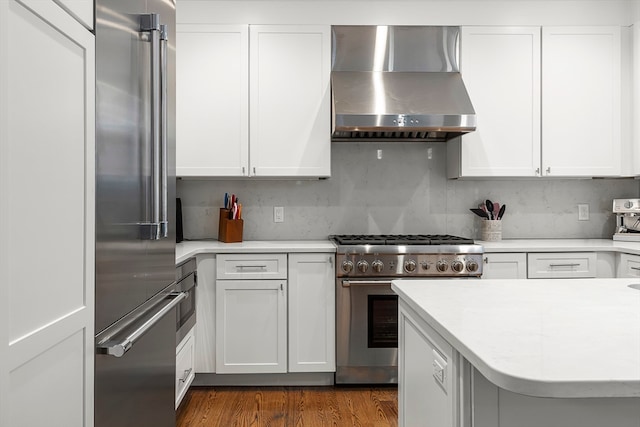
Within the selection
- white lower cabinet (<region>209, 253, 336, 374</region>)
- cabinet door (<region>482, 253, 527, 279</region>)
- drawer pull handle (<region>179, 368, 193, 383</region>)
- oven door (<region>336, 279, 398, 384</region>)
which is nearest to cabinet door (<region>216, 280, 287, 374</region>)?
white lower cabinet (<region>209, 253, 336, 374</region>)

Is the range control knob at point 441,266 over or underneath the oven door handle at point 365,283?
over

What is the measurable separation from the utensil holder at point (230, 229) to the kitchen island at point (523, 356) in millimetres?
1979

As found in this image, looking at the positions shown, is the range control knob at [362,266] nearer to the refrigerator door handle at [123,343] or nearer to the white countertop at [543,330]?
the white countertop at [543,330]

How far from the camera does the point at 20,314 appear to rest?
884 millimetres

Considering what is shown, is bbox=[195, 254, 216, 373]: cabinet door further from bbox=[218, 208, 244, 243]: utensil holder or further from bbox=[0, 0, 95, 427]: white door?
bbox=[0, 0, 95, 427]: white door

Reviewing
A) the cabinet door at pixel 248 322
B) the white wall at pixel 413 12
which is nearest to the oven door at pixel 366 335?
the cabinet door at pixel 248 322

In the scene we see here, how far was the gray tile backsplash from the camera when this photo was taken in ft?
11.7

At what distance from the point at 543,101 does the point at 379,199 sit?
1.30 metres

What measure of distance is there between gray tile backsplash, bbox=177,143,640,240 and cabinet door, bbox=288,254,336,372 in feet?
1.96

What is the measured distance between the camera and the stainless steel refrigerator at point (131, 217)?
1.27 meters

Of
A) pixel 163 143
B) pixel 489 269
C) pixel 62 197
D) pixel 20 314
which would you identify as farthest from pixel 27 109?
pixel 489 269

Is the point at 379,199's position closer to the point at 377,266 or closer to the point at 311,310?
the point at 377,266

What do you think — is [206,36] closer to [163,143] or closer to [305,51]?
[305,51]

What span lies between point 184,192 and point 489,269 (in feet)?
7.15
